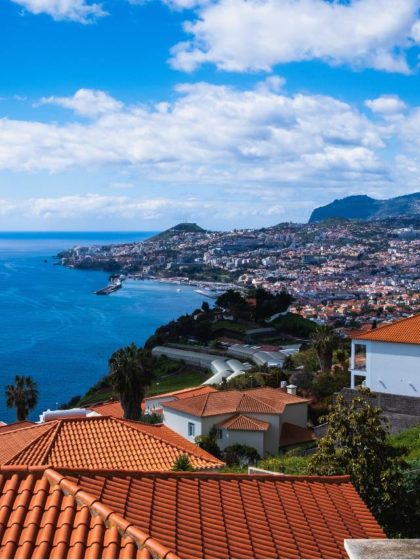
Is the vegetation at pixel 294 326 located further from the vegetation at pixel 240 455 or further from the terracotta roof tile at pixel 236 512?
the terracotta roof tile at pixel 236 512

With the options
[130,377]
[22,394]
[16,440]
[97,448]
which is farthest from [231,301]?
[97,448]

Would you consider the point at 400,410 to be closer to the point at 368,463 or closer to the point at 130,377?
the point at 368,463

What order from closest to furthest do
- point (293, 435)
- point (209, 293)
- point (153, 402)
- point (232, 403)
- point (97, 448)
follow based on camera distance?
1. point (97, 448)
2. point (293, 435)
3. point (232, 403)
4. point (153, 402)
5. point (209, 293)

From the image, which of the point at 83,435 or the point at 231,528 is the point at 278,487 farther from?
the point at 83,435

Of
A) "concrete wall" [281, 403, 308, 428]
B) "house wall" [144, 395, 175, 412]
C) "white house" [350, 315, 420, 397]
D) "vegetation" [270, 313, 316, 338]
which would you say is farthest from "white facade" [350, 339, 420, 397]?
"vegetation" [270, 313, 316, 338]

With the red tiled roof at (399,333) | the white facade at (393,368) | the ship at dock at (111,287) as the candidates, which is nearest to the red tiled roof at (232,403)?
the white facade at (393,368)

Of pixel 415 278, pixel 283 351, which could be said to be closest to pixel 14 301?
pixel 283 351

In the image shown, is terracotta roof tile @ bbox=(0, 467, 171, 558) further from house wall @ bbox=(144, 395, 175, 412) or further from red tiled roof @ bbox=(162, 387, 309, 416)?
house wall @ bbox=(144, 395, 175, 412)
